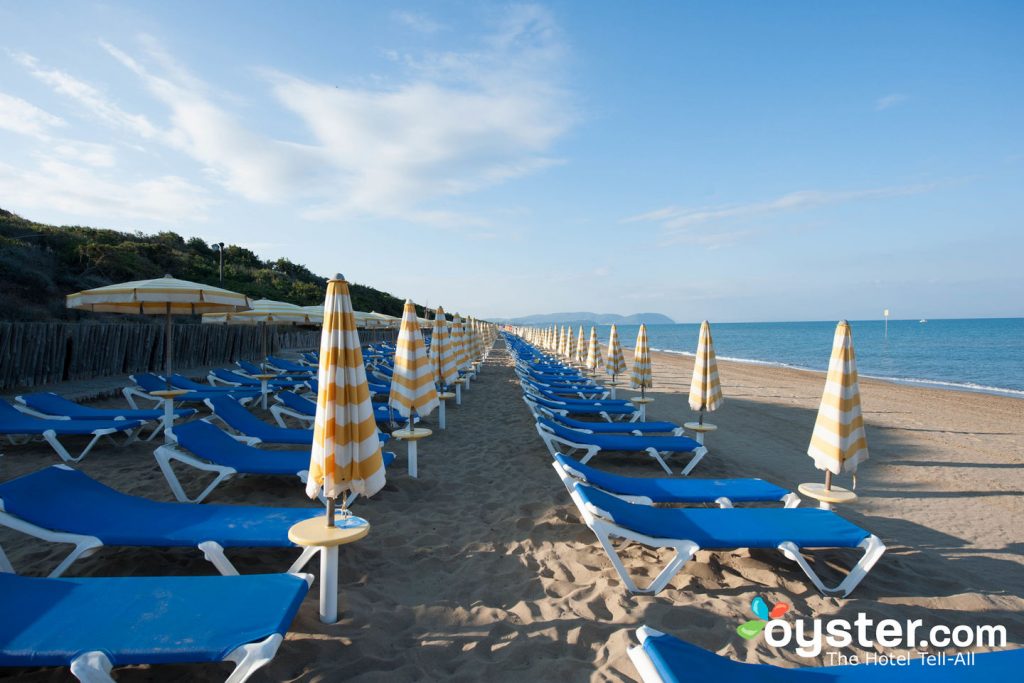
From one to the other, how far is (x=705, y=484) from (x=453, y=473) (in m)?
2.51

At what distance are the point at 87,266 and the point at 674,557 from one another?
2683 centimetres

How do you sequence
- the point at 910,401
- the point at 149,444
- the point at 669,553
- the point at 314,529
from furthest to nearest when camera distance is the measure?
the point at 910,401, the point at 149,444, the point at 669,553, the point at 314,529

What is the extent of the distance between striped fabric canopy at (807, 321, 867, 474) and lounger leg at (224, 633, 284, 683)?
12.1 ft

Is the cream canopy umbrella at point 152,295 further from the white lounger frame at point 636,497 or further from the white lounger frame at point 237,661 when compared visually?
the white lounger frame at point 237,661

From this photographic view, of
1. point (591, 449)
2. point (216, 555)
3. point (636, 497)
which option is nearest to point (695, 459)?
point (591, 449)

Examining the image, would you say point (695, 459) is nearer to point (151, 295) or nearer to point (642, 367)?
point (642, 367)

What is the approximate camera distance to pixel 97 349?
10781 mm

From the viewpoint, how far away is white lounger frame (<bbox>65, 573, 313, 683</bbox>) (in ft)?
5.76

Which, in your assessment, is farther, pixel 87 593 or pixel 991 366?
pixel 991 366

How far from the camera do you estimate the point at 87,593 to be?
2207 millimetres

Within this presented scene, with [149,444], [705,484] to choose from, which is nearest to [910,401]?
[705,484]

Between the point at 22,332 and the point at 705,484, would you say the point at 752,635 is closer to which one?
the point at 705,484

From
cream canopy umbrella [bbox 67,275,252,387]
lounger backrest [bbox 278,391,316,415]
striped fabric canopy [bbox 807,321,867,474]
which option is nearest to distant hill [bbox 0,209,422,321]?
cream canopy umbrella [bbox 67,275,252,387]

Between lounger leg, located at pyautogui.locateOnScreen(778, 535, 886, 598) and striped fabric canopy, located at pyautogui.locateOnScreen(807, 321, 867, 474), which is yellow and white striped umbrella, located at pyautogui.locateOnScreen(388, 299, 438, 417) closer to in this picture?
lounger leg, located at pyautogui.locateOnScreen(778, 535, 886, 598)
